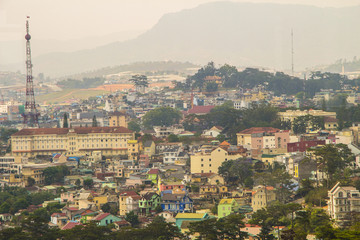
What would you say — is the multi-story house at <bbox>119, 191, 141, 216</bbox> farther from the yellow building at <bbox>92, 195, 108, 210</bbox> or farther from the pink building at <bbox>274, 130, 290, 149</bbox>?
the pink building at <bbox>274, 130, 290, 149</bbox>

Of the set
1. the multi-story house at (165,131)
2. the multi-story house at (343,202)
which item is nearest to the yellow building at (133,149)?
→ the multi-story house at (165,131)

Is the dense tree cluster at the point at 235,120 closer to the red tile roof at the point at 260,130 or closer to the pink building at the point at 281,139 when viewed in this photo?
the red tile roof at the point at 260,130

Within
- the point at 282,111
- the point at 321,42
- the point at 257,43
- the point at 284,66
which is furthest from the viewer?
the point at 257,43

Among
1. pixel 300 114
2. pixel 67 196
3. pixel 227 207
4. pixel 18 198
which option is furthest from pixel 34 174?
pixel 300 114

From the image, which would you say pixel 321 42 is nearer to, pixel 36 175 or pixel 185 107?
pixel 185 107

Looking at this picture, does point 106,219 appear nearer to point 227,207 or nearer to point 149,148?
point 227,207

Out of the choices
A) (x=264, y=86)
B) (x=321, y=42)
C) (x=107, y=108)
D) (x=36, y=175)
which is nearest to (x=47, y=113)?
(x=107, y=108)
